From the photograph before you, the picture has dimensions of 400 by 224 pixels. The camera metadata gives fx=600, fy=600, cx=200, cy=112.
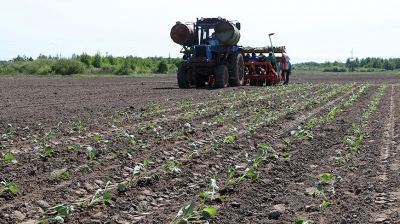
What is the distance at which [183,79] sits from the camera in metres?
22.8

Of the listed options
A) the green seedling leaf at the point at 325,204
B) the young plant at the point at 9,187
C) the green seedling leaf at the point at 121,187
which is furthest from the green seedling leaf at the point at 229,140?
the young plant at the point at 9,187

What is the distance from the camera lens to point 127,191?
19.0 feet

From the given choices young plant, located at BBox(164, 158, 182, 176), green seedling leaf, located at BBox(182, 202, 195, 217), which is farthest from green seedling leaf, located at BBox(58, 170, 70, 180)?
green seedling leaf, located at BBox(182, 202, 195, 217)

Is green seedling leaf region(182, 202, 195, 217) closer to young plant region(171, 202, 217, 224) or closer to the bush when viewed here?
young plant region(171, 202, 217, 224)

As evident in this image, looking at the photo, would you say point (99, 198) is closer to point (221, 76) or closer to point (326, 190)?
point (326, 190)

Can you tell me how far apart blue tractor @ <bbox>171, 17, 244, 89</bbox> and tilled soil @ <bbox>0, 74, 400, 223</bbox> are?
27.3ft

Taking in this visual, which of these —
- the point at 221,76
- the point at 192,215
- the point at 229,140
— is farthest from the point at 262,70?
the point at 192,215

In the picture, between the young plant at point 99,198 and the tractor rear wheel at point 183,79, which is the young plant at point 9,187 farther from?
the tractor rear wheel at point 183,79

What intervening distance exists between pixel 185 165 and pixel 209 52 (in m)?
14.8

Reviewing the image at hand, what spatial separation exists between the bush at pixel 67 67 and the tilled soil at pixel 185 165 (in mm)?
33846

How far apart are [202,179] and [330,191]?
144 cm

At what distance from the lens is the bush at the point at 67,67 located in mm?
46531

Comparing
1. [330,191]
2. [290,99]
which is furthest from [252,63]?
[330,191]

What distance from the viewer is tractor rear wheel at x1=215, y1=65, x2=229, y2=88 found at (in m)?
22.0
